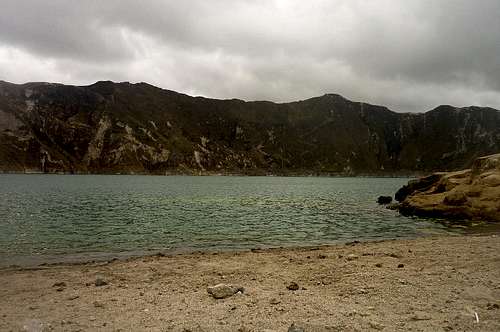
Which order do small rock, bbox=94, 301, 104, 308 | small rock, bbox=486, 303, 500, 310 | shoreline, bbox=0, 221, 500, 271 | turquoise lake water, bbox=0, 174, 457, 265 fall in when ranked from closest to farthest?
small rock, bbox=486, 303, 500, 310, small rock, bbox=94, 301, 104, 308, shoreline, bbox=0, 221, 500, 271, turquoise lake water, bbox=0, 174, 457, 265

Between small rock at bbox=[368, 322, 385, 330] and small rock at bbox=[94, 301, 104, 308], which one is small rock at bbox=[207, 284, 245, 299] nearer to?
small rock at bbox=[94, 301, 104, 308]

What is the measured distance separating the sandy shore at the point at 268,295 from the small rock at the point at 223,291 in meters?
0.24

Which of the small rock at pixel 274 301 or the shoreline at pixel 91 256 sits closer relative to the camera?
the small rock at pixel 274 301

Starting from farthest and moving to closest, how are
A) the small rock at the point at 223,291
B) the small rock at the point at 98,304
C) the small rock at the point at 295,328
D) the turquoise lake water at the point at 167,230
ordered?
1. the turquoise lake water at the point at 167,230
2. the small rock at the point at 223,291
3. the small rock at the point at 98,304
4. the small rock at the point at 295,328

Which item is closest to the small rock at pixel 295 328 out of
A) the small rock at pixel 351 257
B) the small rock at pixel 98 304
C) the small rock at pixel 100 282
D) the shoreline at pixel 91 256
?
the small rock at pixel 98 304

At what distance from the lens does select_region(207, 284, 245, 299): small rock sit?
43.7 ft

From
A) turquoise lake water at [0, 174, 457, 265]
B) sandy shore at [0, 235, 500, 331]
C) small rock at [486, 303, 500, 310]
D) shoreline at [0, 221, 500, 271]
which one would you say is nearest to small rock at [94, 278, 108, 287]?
sandy shore at [0, 235, 500, 331]

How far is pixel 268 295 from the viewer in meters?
13.4

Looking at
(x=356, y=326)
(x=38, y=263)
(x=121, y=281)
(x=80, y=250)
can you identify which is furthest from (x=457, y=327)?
(x=80, y=250)

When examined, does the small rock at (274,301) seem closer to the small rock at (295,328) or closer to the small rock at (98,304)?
the small rock at (295,328)

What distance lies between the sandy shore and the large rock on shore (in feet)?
79.5

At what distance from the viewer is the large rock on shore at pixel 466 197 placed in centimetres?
4147

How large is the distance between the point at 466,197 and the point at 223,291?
125ft

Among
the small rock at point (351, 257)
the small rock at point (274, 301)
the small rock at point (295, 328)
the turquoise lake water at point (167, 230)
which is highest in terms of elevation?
the small rock at point (295, 328)
